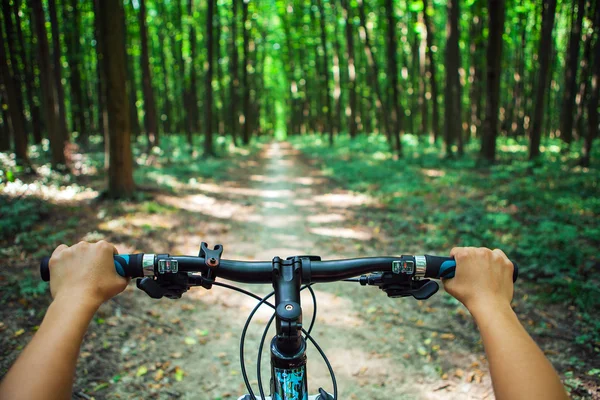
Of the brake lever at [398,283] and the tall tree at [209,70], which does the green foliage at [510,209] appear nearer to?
the brake lever at [398,283]

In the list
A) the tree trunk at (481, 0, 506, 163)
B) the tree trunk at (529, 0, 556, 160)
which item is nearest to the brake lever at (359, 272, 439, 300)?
the tree trunk at (529, 0, 556, 160)

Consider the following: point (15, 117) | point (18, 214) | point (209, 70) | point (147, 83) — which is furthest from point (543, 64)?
point (15, 117)

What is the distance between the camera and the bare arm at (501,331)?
1.36m

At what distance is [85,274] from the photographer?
1.59m

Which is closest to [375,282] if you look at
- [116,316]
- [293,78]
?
[116,316]

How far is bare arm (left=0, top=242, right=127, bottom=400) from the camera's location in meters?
1.28

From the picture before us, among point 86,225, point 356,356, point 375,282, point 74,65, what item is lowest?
point 356,356

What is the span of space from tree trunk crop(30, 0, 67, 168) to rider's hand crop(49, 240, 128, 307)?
550 inches

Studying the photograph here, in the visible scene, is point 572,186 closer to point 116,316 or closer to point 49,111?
point 116,316

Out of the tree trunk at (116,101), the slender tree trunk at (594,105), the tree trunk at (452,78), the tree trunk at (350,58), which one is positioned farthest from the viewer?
the tree trunk at (350,58)

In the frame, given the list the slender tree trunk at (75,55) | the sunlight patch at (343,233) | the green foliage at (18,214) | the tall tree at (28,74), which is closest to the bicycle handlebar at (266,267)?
the sunlight patch at (343,233)

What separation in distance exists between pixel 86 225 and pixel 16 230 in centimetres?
122

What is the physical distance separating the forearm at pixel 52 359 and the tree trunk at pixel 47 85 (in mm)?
14199

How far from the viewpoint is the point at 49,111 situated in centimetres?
1306
